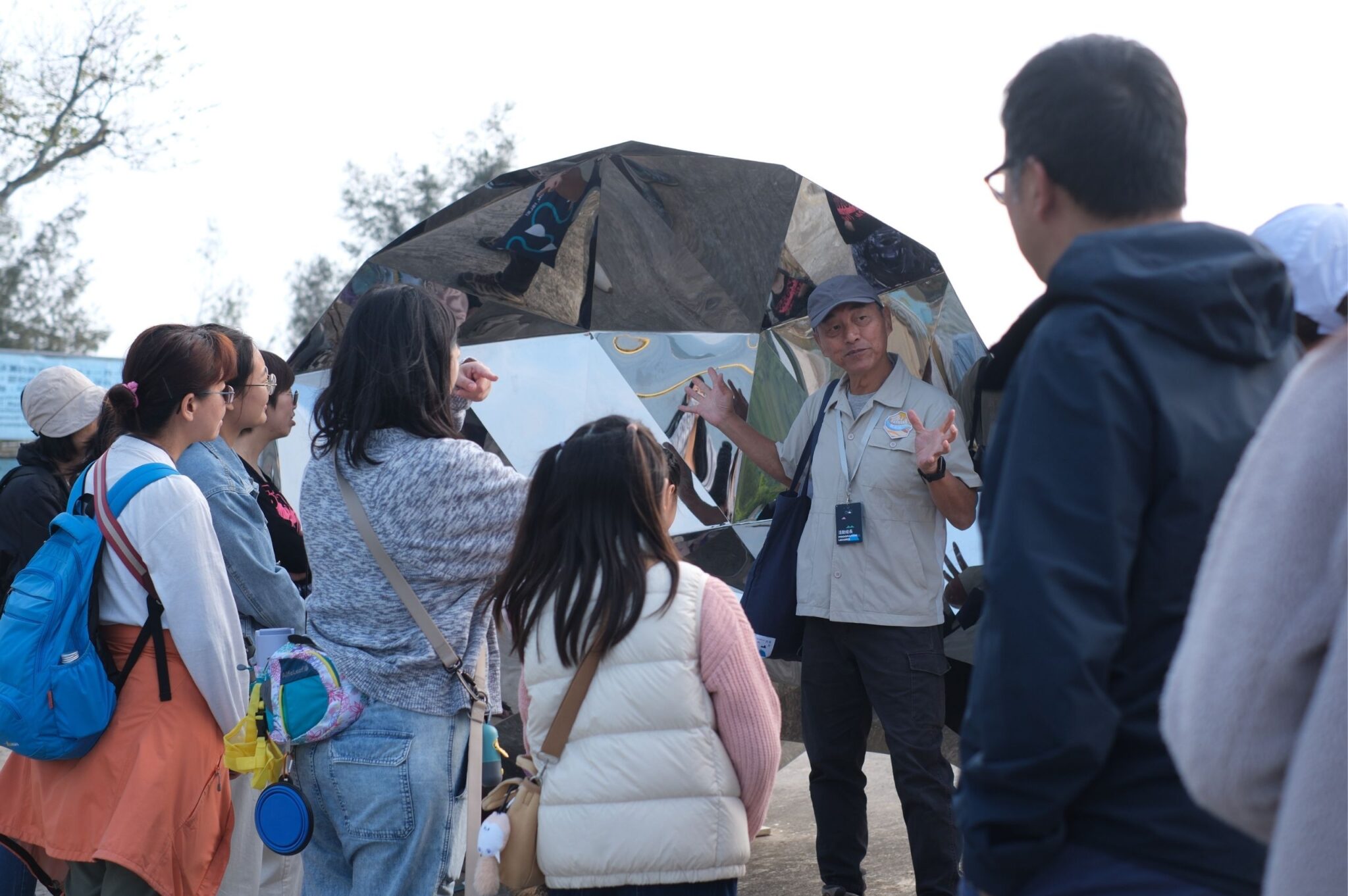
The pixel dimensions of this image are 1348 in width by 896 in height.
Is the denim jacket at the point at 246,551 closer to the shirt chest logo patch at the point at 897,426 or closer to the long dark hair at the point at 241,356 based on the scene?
the long dark hair at the point at 241,356

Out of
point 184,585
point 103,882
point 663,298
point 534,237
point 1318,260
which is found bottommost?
point 103,882

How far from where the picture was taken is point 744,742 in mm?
2697

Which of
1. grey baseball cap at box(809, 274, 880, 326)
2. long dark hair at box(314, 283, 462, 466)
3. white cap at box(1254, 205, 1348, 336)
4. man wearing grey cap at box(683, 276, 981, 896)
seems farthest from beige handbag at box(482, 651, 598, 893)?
grey baseball cap at box(809, 274, 880, 326)

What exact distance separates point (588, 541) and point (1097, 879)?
1454 mm

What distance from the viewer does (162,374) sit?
3.65 m

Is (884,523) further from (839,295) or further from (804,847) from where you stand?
(804,847)

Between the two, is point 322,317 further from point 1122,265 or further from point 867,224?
point 1122,265

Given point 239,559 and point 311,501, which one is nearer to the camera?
point 311,501

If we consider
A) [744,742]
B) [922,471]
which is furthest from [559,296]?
[744,742]

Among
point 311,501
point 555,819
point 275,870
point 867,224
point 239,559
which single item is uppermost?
point 867,224

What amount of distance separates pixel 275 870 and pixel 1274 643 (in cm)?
412

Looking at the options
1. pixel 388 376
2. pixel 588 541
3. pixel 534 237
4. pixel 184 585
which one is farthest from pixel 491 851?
pixel 534 237

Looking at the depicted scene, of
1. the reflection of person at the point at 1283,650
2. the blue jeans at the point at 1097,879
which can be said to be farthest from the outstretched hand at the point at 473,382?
the reflection of person at the point at 1283,650

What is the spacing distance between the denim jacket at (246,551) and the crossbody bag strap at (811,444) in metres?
1.86
